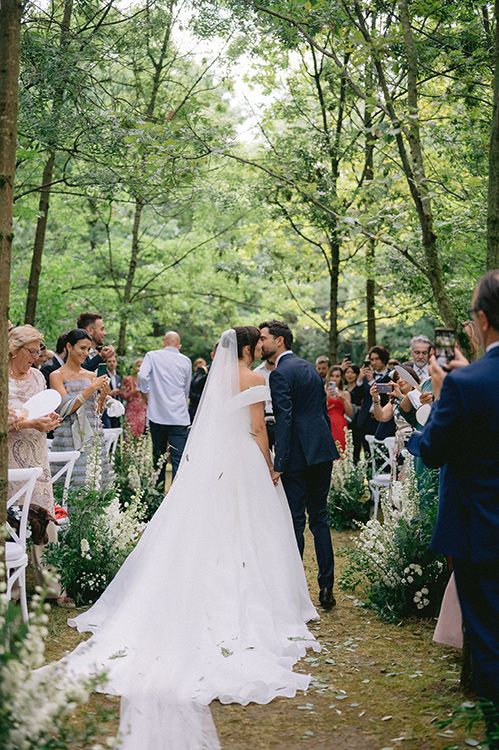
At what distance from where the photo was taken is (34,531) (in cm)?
642

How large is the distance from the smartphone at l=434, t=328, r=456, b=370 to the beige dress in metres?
3.48

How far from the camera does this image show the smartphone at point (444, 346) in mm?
4102

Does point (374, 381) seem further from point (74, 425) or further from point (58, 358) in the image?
point (74, 425)

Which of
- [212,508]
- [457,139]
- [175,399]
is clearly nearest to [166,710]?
[212,508]

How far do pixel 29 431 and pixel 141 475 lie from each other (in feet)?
12.4

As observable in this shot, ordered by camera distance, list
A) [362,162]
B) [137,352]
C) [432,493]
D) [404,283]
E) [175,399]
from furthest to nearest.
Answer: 1. [137,352]
2. [362,162]
3. [404,283]
4. [175,399]
5. [432,493]

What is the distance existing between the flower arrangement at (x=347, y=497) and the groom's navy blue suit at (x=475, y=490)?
7.32 metres

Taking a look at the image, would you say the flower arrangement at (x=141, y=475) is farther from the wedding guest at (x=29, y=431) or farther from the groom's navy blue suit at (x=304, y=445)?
the wedding guest at (x=29, y=431)

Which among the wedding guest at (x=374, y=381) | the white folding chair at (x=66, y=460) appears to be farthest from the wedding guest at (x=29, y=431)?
the wedding guest at (x=374, y=381)

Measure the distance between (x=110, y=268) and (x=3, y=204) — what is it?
49.5 feet

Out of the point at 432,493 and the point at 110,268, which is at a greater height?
the point at 110,268

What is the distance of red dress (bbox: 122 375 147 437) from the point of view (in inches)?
597

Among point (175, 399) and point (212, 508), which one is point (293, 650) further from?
point (175, 399)

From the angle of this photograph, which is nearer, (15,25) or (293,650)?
(15,25)
